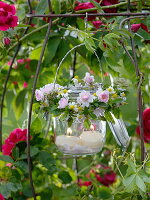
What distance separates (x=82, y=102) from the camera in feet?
4.29

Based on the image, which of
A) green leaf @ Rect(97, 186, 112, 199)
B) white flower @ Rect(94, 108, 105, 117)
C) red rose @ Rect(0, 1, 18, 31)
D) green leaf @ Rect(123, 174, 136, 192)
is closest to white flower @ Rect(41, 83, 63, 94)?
white flower @ Rect(94, 108, 105, 117)

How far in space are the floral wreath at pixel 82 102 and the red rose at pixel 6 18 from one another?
24cm

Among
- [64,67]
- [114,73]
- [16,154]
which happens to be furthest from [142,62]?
[16,154]

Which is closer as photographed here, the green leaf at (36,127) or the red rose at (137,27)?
the red rose at (137,27)

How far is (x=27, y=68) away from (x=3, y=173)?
656 millimetres

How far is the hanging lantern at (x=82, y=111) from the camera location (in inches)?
51.8

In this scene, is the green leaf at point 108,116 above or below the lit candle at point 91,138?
above

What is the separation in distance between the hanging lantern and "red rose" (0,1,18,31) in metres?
0.23

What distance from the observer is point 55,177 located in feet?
6.82

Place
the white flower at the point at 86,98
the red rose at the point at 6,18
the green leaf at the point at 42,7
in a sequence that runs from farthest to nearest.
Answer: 1. the green leaf at the point at 42,7
2. the red rose at the point at 6,18
3. the white flower at the point at 86,98

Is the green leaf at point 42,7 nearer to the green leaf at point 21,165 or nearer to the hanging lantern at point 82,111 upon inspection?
the hanging lantern at point 82,111

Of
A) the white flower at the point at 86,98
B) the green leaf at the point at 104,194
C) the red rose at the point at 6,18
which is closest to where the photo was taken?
the white flower at the point at 86,98

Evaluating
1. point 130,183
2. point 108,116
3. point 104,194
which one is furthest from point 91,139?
point 104,194

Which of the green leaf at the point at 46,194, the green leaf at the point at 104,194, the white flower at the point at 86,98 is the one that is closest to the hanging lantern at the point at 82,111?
the white flower at the point at 86,98
